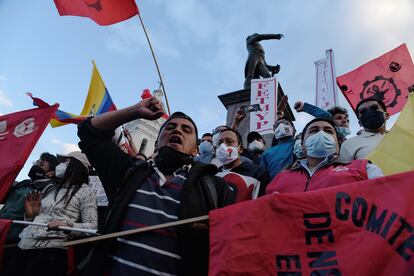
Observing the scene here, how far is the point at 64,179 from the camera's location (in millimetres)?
3281

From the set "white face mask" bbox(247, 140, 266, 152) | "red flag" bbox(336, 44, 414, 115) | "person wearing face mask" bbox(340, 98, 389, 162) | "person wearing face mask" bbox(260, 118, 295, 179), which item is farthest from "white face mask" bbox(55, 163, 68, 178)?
"red flag" bbox(336, 44, 414, 115)

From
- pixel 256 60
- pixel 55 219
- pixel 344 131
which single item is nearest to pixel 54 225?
pixel 55 219

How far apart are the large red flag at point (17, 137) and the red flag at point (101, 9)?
1522 millimetres

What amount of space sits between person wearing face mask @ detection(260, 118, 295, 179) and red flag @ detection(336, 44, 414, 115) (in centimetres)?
209

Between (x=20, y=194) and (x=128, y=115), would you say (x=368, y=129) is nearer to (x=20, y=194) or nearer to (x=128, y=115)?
(x=128, y=115)

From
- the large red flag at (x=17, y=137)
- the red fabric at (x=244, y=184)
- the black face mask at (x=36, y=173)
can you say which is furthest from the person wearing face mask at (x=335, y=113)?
the black face mask at (x=36, y=173)

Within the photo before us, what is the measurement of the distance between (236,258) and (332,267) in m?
0.43

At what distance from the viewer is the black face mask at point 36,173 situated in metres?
4.45

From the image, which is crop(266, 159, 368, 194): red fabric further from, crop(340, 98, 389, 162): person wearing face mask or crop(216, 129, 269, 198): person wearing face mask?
crop(340, 98, 389, 162): person wearing face mask

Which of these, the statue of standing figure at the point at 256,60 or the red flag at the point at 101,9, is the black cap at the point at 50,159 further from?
the statue of standing figure at the point at 256,60

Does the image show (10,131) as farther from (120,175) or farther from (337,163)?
(337,163)

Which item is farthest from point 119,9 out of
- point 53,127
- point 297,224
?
point 297,224

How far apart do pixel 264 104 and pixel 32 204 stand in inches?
182

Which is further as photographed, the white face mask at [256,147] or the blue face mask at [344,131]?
the white face mask at [256,147]
